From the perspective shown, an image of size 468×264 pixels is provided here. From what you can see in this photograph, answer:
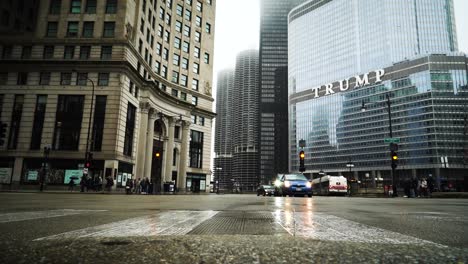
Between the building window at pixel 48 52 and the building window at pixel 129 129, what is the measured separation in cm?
975

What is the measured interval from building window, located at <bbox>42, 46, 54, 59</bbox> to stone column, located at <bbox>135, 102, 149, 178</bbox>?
36.4ft

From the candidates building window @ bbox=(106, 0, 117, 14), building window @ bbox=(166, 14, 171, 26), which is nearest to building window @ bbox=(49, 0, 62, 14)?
building window @ bbox=(106, 0, 117, 14)

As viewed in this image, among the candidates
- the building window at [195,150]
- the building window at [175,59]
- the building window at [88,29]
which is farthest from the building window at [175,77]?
the building window at [88,29]

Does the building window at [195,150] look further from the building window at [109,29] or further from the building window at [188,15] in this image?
the building window at [109,29]

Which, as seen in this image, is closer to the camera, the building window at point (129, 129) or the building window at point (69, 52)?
the building window at point (69, 52)

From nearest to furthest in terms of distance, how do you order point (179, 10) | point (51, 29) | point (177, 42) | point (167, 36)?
1. point (51, 29)
2. point (167, 36)
3. point (177, 42)
4. point (179, 10)

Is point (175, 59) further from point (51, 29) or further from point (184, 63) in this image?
point (51, 29)

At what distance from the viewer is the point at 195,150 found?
57.0 metres

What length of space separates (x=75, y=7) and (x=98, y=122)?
14082 mm

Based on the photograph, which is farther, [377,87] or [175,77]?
[377,87]

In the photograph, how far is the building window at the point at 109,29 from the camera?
36469 mm

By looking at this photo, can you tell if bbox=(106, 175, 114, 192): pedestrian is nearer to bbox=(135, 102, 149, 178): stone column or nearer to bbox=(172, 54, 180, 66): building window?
bbox=(135, 102, 149, 178): stone column

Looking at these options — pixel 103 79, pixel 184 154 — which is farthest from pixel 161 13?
pixel 184 154

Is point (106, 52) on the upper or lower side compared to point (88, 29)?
lower
